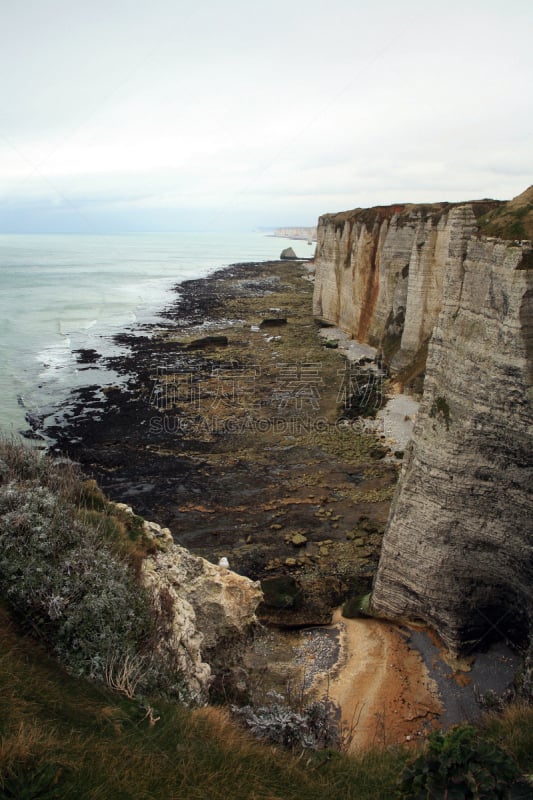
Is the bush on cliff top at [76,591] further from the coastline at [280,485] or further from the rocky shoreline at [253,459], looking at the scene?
the rocky shoreline at [253,459]

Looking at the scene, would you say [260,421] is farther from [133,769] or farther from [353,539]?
[133,769]

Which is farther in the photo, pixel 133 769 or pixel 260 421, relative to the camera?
pixel 260 421

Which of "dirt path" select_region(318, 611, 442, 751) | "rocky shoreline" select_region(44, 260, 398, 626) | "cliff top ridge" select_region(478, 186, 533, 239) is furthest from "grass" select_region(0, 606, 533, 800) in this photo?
"cliff top ridge" select_region(478, 186, 533, 239)

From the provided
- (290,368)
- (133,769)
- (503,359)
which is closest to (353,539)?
(503,359)

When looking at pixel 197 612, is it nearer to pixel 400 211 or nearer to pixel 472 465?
pixel 472 465

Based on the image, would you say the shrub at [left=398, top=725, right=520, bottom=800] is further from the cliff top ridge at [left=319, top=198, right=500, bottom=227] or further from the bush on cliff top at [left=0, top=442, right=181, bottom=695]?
the cliff top ridge at [left=319, top=198, right=500, bottom=227]

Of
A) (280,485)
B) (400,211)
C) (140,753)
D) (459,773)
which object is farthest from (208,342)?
(459,773)
